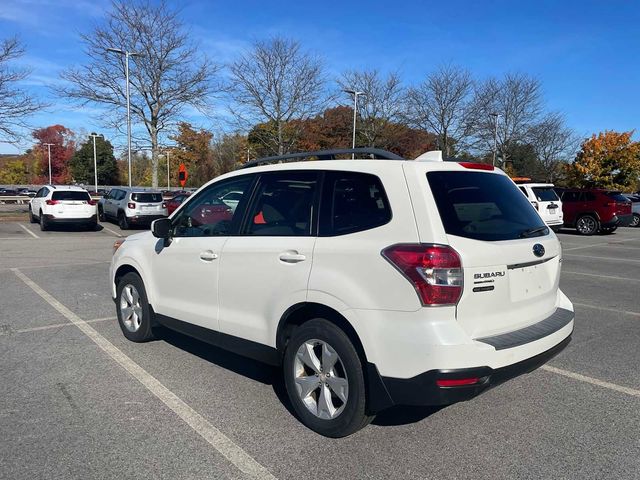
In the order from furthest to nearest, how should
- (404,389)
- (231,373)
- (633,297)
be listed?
→ (633,297), (231,373), (404,389)

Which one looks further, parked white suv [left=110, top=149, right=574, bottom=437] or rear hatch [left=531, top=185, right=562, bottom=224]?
rear hatch [left=531, top=185, right=562, bottom=224]

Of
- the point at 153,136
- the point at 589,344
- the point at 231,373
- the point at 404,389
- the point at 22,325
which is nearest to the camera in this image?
the point at 404,389

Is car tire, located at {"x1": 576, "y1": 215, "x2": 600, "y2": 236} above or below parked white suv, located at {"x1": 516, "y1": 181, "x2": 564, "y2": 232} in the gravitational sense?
below

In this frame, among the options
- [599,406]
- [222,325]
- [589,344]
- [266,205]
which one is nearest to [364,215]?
[266,205]

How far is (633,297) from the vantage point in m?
7.81

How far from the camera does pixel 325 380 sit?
3.28 meters

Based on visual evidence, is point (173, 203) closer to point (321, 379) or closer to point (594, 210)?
point (594, 210)

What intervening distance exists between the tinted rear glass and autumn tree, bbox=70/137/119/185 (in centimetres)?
5884

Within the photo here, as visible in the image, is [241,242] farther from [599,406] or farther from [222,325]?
[599,406]

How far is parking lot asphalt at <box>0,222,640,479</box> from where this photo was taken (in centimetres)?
294

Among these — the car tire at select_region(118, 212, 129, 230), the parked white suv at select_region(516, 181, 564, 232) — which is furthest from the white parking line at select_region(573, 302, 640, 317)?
the car tire at select_region(118, 212, 129, 230)

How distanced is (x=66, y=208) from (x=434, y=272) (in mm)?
17692

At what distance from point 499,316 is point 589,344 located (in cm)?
291

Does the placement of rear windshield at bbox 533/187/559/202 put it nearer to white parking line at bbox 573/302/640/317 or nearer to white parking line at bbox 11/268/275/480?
white parking line at bbox 573/302/640/317
